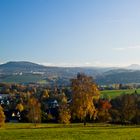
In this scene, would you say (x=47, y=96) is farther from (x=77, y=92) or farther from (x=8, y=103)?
(x=77, y=92)

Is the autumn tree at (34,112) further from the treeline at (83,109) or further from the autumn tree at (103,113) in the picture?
the autumn tree at (103,113)

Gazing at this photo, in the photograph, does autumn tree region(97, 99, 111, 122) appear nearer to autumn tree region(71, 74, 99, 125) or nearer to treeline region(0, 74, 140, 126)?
treeline region(0, 74, 140, 126)

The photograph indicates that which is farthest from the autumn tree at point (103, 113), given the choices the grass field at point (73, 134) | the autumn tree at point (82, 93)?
the grass field at point (73, 134)

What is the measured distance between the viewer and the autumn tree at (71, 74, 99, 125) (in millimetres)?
75125

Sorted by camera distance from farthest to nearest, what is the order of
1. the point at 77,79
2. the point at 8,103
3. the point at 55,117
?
the point at 8,103
the point at 55,117
the point at 77,79

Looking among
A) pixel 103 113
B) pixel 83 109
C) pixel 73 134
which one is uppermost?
pixel 73 134

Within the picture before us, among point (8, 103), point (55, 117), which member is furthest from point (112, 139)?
point (8, 103)

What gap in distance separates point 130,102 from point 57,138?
69813 millimetres

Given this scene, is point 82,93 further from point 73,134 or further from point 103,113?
point 103,113

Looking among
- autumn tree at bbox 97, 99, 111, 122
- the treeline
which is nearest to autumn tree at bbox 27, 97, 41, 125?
the treeline

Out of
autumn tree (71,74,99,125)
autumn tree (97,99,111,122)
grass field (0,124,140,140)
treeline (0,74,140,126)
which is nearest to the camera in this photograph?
grass field (0,124,140,140)

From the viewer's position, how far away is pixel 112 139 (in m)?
36.5

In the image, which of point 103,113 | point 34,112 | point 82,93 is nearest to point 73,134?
point 82,93

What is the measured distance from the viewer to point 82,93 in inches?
2970
